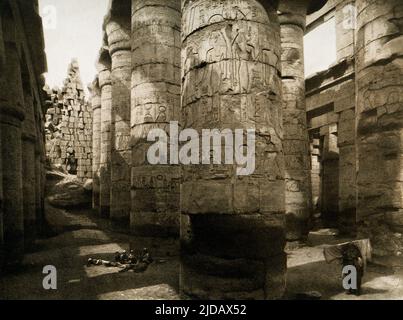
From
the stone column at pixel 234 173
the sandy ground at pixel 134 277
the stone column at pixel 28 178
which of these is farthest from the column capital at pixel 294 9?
the stone column at pixel 28 178

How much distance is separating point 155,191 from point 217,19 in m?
4.26

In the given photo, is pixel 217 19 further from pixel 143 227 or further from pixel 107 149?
pixel 107 149

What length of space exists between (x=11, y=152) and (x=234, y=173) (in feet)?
17.0

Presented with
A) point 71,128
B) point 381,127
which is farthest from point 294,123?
point 71,128

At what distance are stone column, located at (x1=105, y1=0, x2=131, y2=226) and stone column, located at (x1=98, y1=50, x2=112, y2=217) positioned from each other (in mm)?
2301

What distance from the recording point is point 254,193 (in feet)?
13.4

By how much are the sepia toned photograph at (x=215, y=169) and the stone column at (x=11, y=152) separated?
0.03 m

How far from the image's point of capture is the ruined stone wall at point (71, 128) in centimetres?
2227

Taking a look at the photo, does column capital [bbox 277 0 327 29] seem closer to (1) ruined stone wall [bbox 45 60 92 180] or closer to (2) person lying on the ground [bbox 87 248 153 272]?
(2) person lying on the ground [bbox 87 248 153 272]

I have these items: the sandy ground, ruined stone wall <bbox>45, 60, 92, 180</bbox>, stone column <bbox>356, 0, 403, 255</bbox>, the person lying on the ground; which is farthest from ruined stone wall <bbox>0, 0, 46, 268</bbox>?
ruined stone wall <bbox>45, 60, 92, 180</bbox>

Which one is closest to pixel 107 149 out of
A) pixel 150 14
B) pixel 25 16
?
pixel 25 16

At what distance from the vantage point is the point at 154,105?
7676mm

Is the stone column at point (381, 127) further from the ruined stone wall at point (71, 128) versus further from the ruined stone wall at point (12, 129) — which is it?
the ruined stone wall at point (71, 128)

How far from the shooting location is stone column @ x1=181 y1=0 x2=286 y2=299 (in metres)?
4.02
